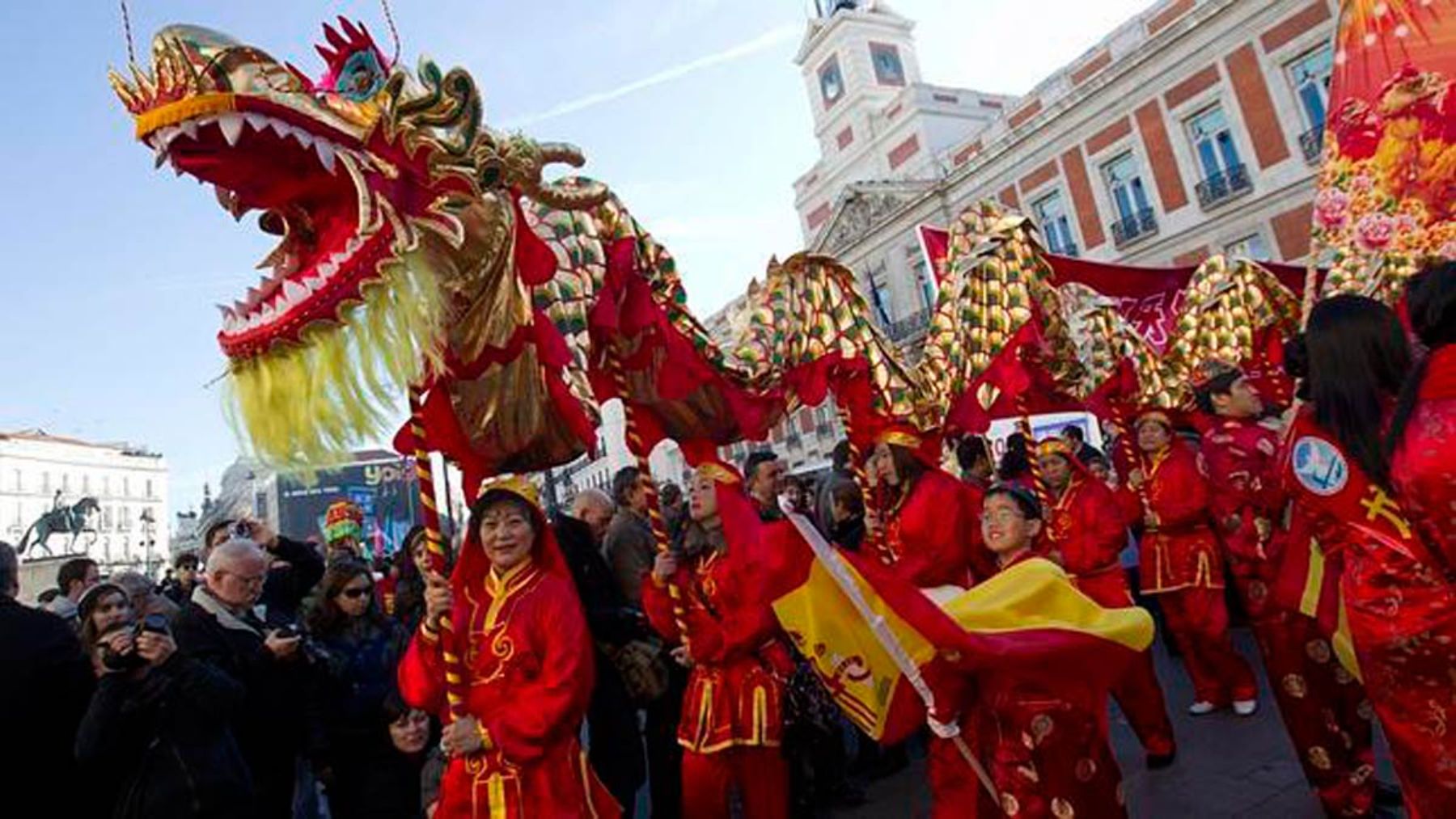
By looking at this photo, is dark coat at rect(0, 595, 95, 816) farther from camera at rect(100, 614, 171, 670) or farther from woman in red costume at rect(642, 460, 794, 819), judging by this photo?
woman in red costume at rect(642, 460, 794, 819)

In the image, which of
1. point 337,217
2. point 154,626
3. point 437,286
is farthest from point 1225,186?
point 154,626

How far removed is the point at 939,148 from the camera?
3162cm

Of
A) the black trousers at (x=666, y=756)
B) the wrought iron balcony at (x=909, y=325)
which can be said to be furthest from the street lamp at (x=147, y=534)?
the black trousers at (x=666, y=756)

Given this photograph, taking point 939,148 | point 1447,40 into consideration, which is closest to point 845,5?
point 939,148

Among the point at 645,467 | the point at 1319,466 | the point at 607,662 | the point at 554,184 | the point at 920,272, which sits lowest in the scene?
the point at 607,662

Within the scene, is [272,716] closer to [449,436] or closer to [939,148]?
[449,436]

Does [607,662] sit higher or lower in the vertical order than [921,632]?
lower

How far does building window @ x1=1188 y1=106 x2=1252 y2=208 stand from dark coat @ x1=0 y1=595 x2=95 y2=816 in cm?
2363

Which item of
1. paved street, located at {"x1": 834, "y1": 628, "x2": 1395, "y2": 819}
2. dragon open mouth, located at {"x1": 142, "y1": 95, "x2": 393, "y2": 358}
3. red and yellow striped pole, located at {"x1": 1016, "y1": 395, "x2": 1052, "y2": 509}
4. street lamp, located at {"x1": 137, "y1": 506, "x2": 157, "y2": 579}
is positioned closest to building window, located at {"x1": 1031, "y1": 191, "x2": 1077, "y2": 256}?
red and yellow striped pole, located at {"x1": 1016, "y1": 395, "x2": 1052, "y2": 509}

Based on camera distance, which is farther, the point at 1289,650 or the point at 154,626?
the point at 1289,650

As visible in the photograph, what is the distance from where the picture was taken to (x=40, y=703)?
294cm

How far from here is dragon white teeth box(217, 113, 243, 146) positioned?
199cm

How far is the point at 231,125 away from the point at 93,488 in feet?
248

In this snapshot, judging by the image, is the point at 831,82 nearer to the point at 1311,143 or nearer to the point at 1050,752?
the point at 1311,143
